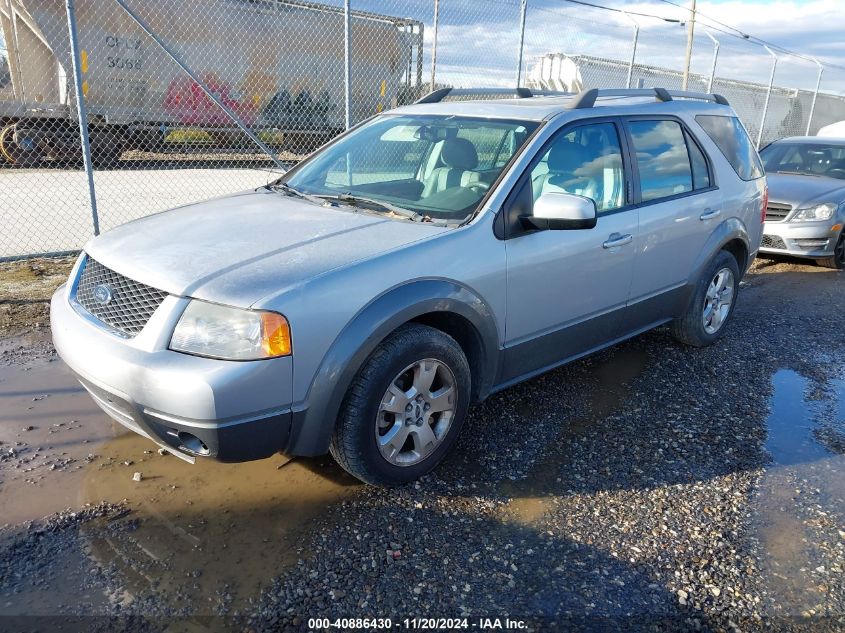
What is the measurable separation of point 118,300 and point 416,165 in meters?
1.99

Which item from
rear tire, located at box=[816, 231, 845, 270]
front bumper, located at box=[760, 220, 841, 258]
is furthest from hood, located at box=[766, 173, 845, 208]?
rear tire, located at box=[816, 231, 845, 270]

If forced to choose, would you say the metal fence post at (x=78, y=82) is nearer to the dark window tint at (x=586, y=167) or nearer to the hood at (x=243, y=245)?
the hood at (x=243, y=245)

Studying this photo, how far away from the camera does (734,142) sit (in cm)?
525

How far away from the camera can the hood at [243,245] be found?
272 cm

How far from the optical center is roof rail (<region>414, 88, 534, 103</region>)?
4750 mm

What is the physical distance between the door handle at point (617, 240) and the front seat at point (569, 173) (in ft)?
0.81

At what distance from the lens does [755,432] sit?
404 cm

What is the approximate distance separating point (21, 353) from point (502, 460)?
3.41m

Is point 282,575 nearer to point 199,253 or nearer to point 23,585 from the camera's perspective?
point 23,585

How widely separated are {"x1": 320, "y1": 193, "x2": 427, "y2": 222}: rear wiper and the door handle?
3.89 feet

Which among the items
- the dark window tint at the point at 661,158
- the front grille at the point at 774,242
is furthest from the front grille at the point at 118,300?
the front grille at the point at 774,242

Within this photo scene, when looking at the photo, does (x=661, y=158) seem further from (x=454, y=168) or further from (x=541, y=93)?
(x=454, y=168)

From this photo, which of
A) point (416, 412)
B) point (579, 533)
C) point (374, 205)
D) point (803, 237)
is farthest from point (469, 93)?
point (803, 237)

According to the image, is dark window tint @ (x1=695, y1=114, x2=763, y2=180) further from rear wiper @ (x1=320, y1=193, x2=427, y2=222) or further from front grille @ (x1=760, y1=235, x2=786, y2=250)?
front grille @ (x1=760, y1=235, x2=786, y2=250)
